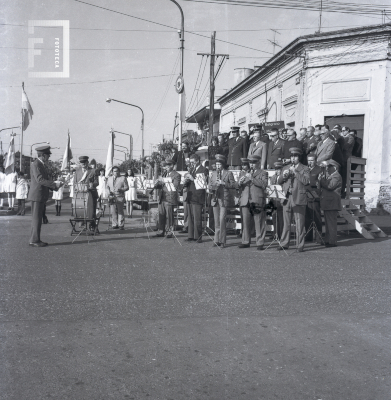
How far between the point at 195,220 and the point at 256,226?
5.17 feet

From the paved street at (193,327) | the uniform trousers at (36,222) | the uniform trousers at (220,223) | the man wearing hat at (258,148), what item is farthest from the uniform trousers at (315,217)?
the uniform trousers at (36,222)

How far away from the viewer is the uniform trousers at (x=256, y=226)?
11.7m

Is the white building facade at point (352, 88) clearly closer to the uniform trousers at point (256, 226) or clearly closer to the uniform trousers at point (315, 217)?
the uniform trousers at point (315, 217)

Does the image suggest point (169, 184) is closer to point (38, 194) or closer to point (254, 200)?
point (254, 200)

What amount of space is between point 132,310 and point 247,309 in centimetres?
139

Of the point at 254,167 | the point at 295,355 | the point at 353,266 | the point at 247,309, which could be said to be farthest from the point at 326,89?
the point at 295,355

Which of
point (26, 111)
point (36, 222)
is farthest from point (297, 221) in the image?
point (26, 111)

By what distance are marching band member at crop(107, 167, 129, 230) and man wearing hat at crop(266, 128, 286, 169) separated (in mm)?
4661

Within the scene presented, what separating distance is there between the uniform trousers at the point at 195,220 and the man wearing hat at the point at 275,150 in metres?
3.03

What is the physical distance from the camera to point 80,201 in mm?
12961

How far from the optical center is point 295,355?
4.73m

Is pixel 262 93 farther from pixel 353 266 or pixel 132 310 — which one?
pixel 132 310

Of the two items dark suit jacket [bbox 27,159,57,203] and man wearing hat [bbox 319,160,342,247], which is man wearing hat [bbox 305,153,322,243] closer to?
man wearing hat [bbox 319,160,342,247]

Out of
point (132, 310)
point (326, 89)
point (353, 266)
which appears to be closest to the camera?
point (132, 310)
